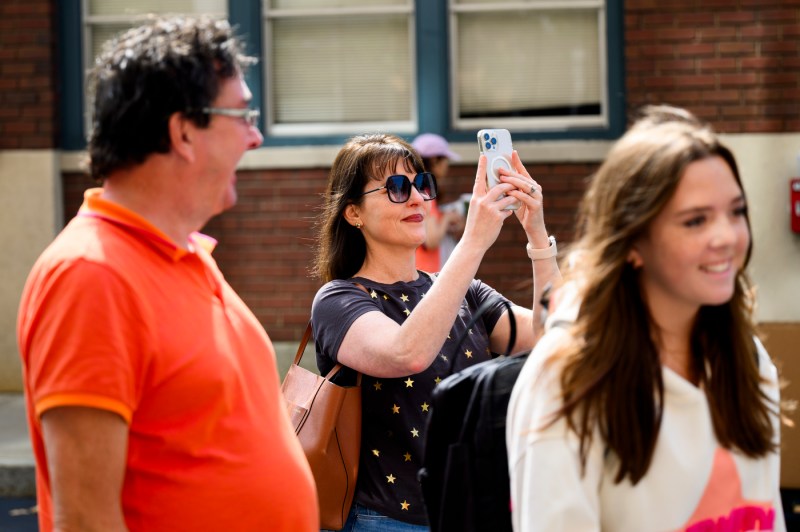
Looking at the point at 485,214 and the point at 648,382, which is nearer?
the point at 648,382

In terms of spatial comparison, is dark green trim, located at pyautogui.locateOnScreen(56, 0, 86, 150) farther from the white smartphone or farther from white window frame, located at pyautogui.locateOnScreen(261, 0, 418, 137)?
the white smartphone

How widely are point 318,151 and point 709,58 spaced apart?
9.99ft

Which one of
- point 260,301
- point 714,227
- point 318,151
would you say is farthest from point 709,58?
point 714,227

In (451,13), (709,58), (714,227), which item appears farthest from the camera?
(451,13)

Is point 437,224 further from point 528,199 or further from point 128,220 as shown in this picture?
point 128,220

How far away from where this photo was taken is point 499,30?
30.6ft

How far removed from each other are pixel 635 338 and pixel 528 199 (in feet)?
3.50

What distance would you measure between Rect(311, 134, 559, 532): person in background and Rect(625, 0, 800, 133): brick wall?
550 centimetres

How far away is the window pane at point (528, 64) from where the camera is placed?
9.24 metres

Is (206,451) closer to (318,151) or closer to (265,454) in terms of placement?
(265,454)

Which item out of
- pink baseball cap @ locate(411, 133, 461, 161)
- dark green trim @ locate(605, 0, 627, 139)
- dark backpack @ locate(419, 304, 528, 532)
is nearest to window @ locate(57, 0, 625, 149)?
dark green trim @ locate(605, 0, 627, 139)

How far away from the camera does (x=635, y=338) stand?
216 cm

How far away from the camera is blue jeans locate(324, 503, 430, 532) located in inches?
124

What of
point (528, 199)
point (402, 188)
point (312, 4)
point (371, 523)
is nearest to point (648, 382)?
point (528, 199)
